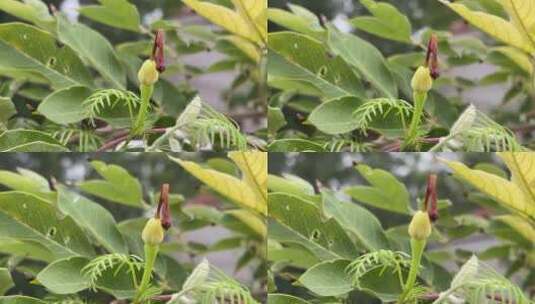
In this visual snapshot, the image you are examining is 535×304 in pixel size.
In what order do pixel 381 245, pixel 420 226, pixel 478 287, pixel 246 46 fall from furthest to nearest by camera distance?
pixel 246 46 → pixel 381 245 → pixel 478 287 → pixel 420 226

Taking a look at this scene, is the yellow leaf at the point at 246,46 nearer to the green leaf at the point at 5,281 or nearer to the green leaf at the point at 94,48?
the green leaf at the point at 94,48

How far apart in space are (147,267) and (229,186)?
22 cm

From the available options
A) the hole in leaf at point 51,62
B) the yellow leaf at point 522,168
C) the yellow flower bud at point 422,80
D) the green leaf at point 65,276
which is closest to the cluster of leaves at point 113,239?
the green leaf at point 65,276

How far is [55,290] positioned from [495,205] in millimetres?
925

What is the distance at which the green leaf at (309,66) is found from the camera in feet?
6.26

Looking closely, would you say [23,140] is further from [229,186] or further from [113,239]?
[229,186]

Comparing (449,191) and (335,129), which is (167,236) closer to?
(335,129)

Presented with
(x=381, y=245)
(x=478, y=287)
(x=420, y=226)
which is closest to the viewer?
(x=420, y=226)

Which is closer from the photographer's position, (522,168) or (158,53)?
(522,168)

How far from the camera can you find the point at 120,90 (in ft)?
6.24

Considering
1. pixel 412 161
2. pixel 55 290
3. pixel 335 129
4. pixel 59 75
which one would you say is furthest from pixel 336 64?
pixel 55 290

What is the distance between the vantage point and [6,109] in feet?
6.24

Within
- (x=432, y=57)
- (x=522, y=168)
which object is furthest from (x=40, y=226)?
(x=522, y=168)

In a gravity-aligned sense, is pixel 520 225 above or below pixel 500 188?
below
